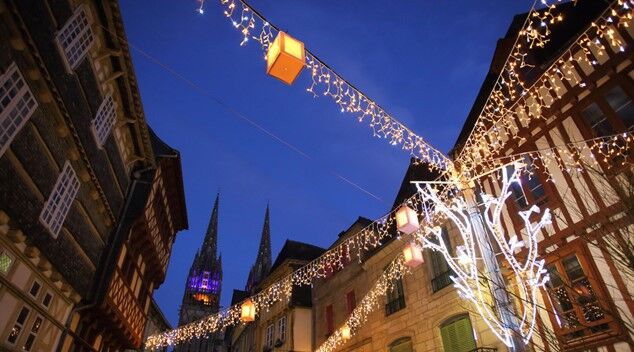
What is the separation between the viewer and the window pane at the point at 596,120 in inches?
320

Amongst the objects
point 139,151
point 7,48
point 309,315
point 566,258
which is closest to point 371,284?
point 309,315

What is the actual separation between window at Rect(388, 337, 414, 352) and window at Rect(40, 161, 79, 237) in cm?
1061

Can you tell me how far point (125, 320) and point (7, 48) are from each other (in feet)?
30.3

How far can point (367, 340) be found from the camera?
1436cm

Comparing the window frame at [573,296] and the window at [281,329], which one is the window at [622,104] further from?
the window at [281,329]

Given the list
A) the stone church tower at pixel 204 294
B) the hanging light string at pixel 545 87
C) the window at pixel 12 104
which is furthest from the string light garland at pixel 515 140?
the stone church tower at pixel 204 294

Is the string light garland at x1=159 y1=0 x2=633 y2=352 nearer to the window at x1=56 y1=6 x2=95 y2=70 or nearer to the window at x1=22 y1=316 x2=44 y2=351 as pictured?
the window at x1=56 y1=6 x2=95 y2=70

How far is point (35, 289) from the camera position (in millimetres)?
7594

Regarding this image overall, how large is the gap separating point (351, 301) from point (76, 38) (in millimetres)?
13617

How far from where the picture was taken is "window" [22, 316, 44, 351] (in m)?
7.56

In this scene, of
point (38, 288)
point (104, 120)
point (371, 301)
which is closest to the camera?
point (38, 288)

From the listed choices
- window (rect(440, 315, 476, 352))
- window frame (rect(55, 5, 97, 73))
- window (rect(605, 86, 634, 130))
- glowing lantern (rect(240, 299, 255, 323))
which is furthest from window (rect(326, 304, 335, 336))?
window frame (rect(55, 5, 97, 73))

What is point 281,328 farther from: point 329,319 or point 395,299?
point 395,299

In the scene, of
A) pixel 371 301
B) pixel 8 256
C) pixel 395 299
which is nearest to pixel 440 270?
Result: pixel 395 299
